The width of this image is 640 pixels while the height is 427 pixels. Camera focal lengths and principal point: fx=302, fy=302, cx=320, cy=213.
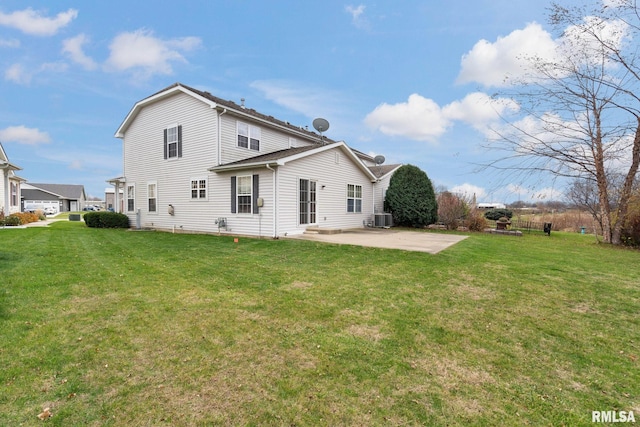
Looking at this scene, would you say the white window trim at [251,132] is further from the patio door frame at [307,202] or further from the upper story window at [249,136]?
the patio door frame at [307,202]

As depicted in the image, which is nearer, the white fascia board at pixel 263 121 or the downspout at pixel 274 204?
the downspout at pixel 274 204

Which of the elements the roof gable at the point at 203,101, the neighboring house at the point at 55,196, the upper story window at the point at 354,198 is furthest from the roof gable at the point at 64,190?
the upper story window at the point at 354,198

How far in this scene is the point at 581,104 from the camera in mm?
11180

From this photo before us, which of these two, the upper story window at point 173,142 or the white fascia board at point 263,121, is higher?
the white fascia board at point 263,121

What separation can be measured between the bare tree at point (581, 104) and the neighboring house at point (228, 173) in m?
6.84

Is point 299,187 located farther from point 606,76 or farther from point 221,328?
point 606,76

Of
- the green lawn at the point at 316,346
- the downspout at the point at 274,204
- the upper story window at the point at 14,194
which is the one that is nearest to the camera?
the green lawn at the point at 316,346

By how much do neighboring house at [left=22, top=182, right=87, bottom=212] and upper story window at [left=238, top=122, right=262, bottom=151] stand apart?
4607 centimetres

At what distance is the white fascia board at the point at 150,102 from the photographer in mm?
13344

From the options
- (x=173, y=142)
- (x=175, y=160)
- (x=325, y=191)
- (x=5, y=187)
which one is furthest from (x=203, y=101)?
(x=5, y=187)

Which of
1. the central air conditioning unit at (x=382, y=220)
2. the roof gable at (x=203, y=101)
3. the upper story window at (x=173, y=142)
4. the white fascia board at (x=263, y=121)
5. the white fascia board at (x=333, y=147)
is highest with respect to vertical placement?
the roof gable at (x=203, y=101)

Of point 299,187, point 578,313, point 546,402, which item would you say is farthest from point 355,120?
point 546,402

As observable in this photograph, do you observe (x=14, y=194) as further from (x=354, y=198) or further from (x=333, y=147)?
(x=354, y=198)

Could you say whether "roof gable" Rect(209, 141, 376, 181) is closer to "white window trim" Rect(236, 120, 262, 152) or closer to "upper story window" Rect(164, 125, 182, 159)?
"white window trim" Rect(236, 120, 262, 152)
